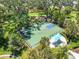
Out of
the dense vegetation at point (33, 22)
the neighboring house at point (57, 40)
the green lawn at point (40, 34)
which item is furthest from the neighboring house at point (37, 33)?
→ the neighboring house at point (57, 40)

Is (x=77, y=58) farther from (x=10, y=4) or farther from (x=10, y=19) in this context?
(x=10, y=4)

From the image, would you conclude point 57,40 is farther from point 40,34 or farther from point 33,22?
point 33,22

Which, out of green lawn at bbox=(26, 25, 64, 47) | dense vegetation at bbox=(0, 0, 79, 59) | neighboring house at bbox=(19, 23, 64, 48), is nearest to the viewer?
dense vegetation at bbox=(0, 0, 79, 59)

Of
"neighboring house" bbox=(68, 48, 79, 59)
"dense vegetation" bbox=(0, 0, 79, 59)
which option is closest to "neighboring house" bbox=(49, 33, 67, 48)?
"dense vegetation" bbox=(0, 0, 79, 59)

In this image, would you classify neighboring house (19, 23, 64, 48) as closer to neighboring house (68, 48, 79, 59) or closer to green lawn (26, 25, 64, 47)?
green lawn (26, 25, 64, 47)

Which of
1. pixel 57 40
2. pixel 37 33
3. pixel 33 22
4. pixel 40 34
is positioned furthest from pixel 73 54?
pixel 33 22

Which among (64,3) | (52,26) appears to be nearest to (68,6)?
(64,3)
